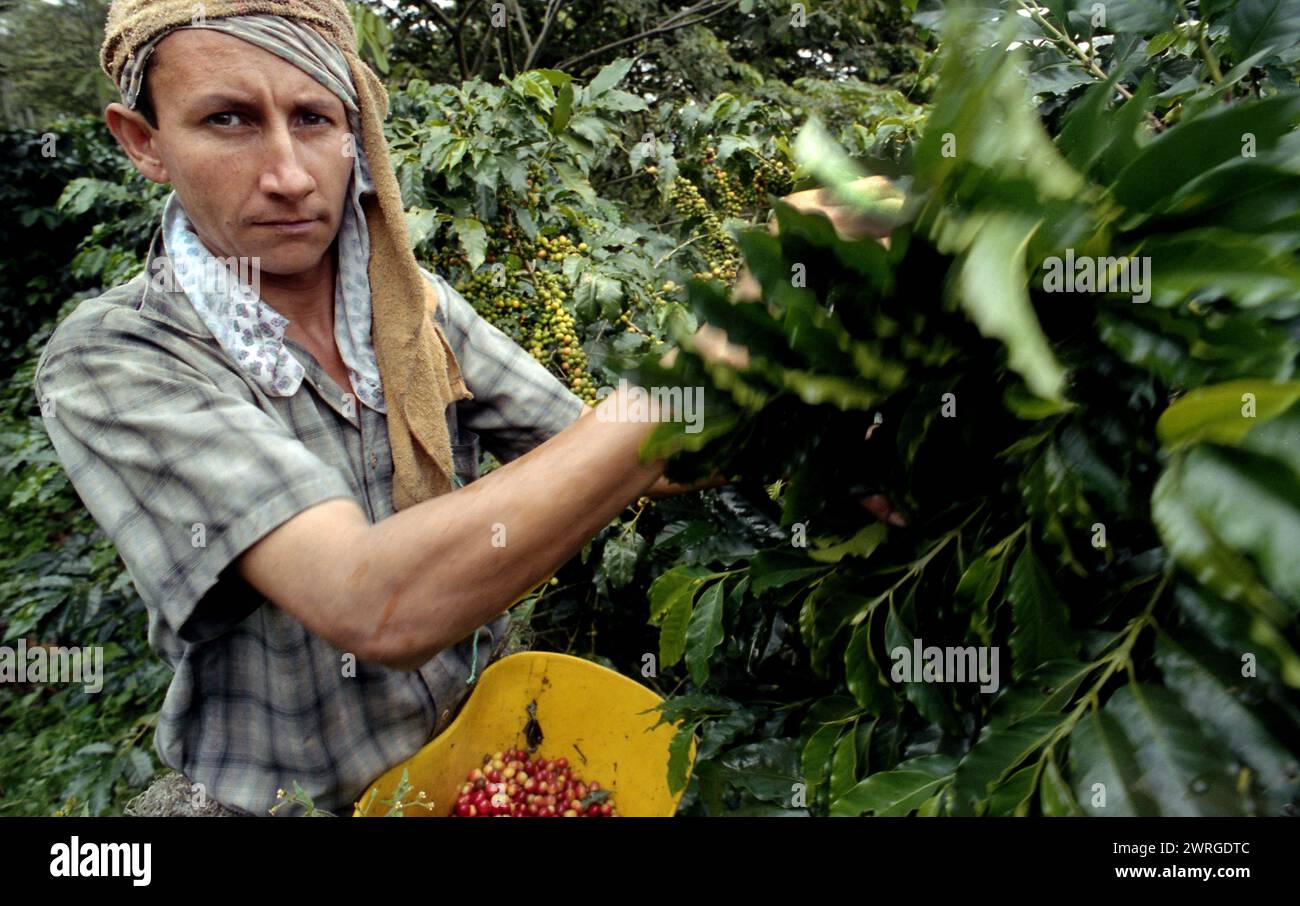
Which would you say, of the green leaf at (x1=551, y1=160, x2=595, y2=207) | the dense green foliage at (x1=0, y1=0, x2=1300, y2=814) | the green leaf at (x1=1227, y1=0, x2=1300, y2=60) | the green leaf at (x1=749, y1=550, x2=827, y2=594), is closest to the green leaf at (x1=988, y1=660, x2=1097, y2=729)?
the dense green foliage at (x1=0, y1=0, x2=1300, y2=814)

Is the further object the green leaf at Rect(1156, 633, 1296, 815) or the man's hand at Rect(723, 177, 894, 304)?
the man's hand at Rect(723, 177, 894, 304)

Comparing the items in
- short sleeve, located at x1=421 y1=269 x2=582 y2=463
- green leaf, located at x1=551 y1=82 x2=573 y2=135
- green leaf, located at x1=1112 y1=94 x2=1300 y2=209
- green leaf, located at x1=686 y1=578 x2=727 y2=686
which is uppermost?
green leaf, located at x1=551 y1=82 x2=573 y2=135

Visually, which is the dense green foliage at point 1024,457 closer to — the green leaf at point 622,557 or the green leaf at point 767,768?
the green leaf at point 767,768

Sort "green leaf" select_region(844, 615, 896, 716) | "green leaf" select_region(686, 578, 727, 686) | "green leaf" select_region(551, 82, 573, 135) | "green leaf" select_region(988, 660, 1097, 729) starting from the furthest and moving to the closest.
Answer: "green leaf" select_region(551, 82, 573, 135), "green leaf" select_region(686, 578, 727, 686), "green leaf" select_region(844, 615, 896, 716), "green leaf" select_region(988, 660, 1097, 729)

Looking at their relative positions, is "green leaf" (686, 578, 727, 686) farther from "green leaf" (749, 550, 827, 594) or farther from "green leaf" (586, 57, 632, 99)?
"green leaf" (586, 57, 632, 99)

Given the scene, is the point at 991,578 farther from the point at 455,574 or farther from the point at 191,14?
the point at 191,14

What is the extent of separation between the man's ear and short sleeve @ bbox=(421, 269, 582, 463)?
1.82 ft

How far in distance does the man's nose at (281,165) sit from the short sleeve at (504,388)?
0.48m

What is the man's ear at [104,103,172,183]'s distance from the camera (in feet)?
4.74

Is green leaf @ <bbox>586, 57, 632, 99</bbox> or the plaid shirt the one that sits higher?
green leaf @ <bbox>586, 57, 632, 99</bbox>

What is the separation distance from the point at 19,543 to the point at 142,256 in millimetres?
1685

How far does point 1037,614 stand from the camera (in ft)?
2.38

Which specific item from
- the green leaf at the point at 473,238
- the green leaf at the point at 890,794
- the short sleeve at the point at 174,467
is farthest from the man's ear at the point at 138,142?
the green leaf at the point at 890,794

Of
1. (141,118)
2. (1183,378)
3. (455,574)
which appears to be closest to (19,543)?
(141,118)
